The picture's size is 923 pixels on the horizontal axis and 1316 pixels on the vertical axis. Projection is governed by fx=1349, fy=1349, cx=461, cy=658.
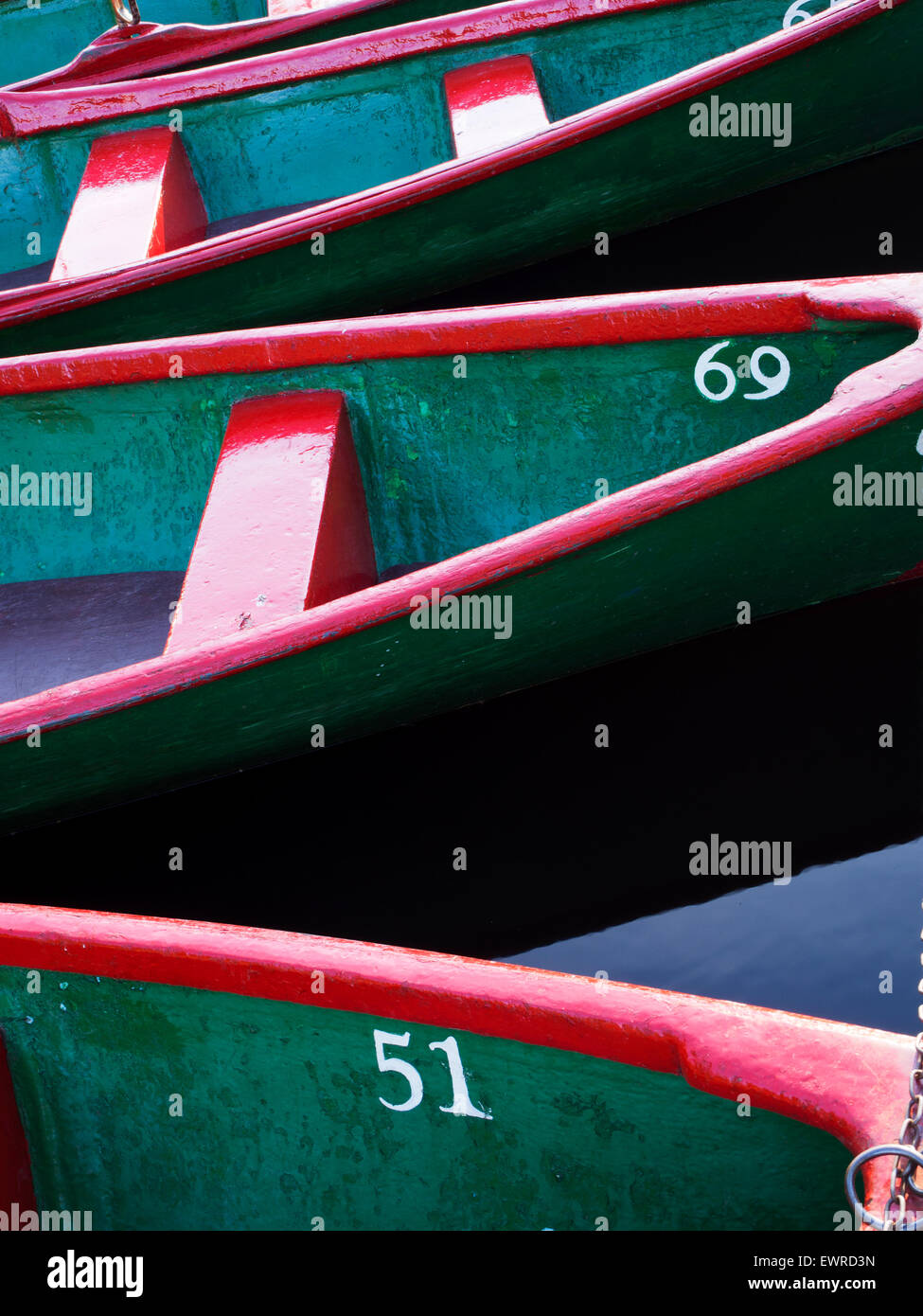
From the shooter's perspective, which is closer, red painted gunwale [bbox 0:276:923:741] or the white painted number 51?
the white painted number 51


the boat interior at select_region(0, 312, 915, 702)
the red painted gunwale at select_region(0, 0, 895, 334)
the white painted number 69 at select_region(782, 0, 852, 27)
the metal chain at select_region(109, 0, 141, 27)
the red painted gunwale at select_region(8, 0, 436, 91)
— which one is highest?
the metal chain at select_region(109, 0, 141, 27)

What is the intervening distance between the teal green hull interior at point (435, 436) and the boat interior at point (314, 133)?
3.84 feet

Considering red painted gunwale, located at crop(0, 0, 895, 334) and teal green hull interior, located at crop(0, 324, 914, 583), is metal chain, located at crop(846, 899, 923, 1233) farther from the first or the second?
red painted gunwale, located at crop(0, 0, 895, 334)

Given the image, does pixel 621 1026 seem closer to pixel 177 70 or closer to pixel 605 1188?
pixel 605 1188

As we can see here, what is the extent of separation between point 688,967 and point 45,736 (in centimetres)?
141

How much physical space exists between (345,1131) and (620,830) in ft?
3.90

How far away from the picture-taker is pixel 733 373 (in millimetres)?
3135

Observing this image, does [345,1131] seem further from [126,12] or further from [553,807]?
[126,12]

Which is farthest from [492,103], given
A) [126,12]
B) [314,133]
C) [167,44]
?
[126,12]

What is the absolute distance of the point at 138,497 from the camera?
12.4 feet

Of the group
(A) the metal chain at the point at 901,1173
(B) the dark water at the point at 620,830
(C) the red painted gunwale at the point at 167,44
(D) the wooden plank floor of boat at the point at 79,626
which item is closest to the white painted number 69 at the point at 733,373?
(B) the dark water at the point at 620,830

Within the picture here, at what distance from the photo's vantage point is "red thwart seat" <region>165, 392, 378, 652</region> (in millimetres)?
2971

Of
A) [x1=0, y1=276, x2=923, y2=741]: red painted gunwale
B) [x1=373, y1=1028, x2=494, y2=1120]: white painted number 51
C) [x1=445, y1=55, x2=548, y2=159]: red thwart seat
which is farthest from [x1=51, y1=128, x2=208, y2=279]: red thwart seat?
[x1=373, y1=1028, x2=494, y2=1120]: white painted number 51

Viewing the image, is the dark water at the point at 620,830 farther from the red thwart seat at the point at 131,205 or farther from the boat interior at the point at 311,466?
the red thwart seat at the point at 131,205
